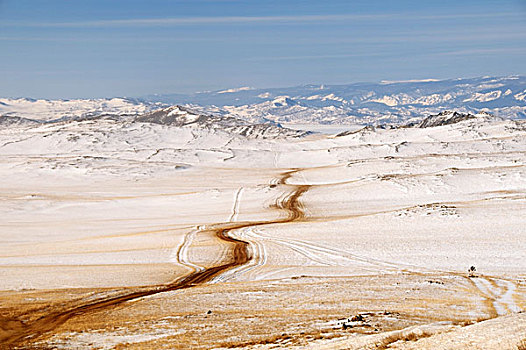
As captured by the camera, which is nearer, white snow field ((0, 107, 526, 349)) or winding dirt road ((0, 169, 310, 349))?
white snow field ((0, 107, 526, 349))

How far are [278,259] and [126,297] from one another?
1086 cm

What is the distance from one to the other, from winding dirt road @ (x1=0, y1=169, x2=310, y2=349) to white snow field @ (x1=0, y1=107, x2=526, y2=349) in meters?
0.13

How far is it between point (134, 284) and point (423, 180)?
41.1 metres

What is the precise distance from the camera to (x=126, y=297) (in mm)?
21078

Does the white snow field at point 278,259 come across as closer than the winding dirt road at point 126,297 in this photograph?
Yes

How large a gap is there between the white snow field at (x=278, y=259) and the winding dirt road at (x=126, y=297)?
13 cm

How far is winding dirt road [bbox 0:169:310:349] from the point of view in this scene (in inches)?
635

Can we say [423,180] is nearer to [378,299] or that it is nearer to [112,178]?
[378,299]

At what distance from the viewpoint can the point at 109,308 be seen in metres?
19.2

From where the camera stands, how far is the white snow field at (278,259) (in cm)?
1540

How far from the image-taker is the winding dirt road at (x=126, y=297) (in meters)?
16.1

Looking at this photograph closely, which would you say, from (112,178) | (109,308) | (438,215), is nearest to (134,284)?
(109,308)

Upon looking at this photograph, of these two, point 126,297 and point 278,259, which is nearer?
point 126,297

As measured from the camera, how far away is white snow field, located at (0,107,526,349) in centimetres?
1540
